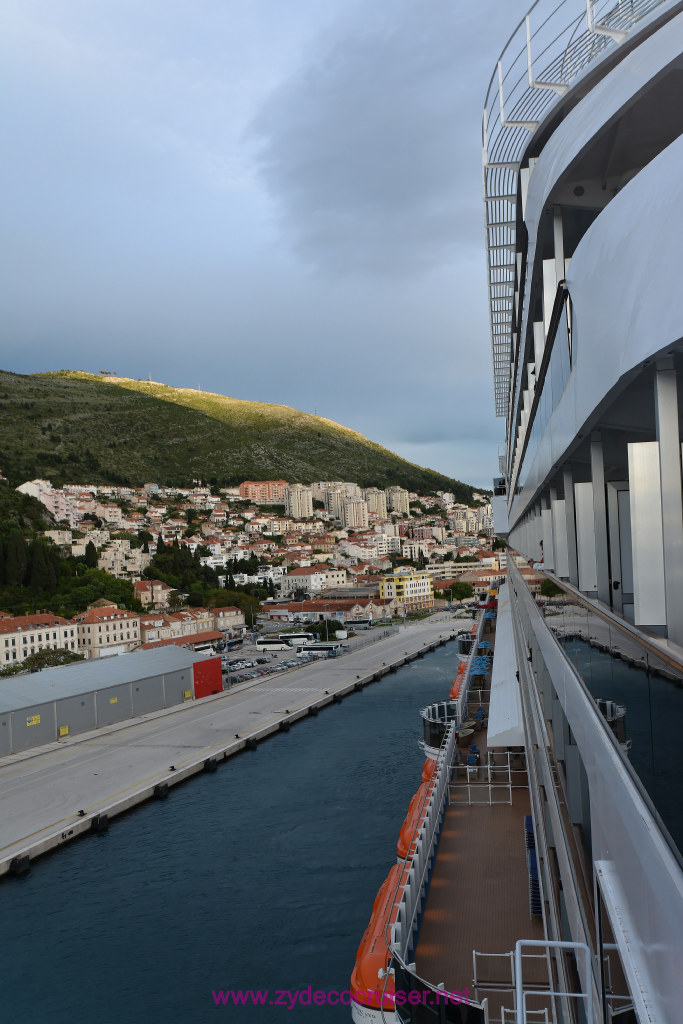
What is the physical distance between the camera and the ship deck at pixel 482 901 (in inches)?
191

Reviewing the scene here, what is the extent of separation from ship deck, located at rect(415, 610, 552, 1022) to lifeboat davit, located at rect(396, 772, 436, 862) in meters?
0.36

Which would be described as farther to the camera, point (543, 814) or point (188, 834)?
point (188, 834)

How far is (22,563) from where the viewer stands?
40219mm

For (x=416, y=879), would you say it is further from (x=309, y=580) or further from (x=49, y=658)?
(x=309, y=580)

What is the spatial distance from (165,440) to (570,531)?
4454 inches

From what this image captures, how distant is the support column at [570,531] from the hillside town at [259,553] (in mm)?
29039

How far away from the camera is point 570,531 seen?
10.6 ft

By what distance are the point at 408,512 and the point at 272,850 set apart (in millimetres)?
100046

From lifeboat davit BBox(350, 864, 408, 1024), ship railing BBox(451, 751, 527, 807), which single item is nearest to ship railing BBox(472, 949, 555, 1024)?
lifeboat davit BBox(350, 864, 408, 1024)

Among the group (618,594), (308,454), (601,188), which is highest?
(308,454)

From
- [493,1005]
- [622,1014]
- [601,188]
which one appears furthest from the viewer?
[493,1005]

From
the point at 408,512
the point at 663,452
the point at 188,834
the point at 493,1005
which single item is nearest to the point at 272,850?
the point at 188,834

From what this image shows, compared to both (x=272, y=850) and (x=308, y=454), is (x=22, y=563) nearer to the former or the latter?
(x=272, y=850)

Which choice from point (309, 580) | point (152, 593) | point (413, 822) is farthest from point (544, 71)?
point (309, 580)
